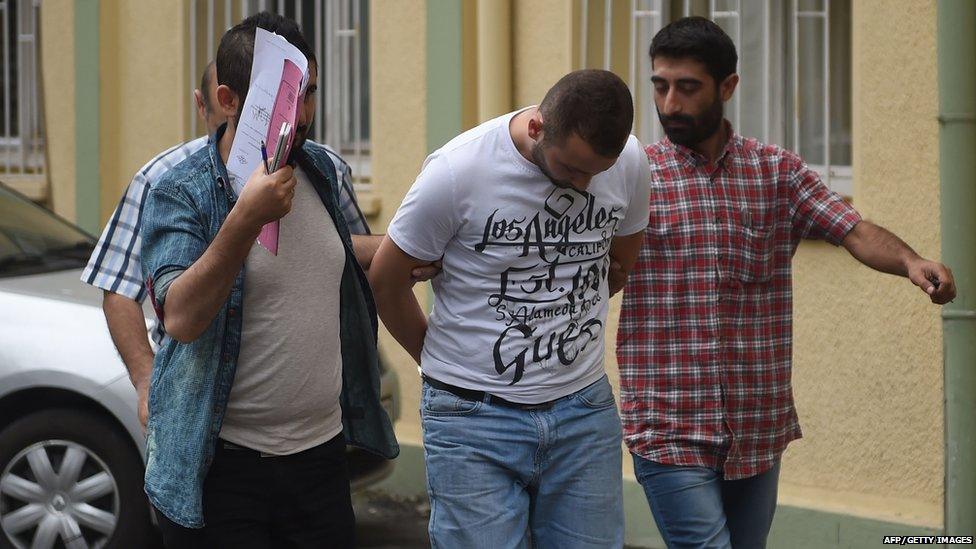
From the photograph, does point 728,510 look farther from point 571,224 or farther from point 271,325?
point 271,325

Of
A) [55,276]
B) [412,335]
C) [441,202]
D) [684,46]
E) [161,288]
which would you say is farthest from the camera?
[55,276]

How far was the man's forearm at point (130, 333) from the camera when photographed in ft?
11.7

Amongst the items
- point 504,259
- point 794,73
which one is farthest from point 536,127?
point 794,73

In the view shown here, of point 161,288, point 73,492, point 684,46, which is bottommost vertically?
point 73,492

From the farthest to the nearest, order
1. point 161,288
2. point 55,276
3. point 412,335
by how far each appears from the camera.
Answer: point 55,276 < point 412,335 < point 161,288

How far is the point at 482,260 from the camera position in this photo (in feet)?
11.0

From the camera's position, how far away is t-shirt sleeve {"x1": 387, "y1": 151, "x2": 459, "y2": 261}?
130 inches

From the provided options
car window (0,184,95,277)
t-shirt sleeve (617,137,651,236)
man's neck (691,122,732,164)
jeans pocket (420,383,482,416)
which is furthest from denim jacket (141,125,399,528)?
car window (0,184,95,277)

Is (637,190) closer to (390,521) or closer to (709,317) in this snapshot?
(709,317)

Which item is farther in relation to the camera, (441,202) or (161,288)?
(441,202)

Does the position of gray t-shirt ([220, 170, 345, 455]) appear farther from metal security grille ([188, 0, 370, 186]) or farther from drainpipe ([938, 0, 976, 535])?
metal security grille ([188, 0, 370, 186])

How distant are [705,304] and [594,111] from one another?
913 mm

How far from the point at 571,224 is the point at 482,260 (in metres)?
0.23

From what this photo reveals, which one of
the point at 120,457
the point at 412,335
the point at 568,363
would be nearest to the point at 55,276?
the point at 120,457
